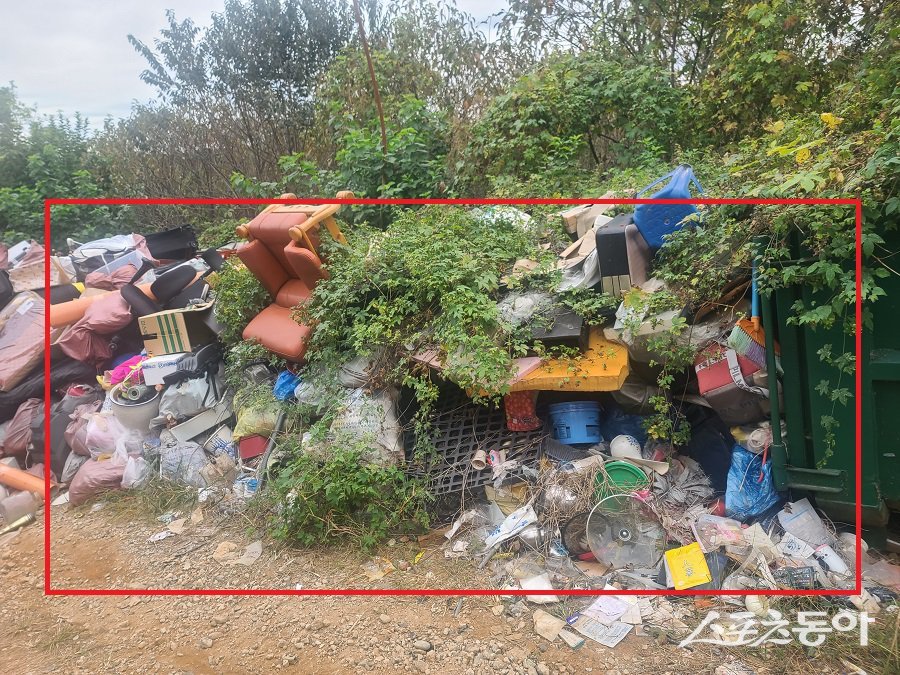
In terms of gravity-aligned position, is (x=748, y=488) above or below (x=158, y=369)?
below

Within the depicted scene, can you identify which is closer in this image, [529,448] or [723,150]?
[529,448]

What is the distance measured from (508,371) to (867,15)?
483 centimetres

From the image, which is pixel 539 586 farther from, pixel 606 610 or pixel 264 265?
pixel 264 265

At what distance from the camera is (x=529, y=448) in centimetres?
353

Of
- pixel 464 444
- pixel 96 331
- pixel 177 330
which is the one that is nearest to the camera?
pixel 464 444

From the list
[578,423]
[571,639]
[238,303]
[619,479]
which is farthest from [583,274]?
[238,303]

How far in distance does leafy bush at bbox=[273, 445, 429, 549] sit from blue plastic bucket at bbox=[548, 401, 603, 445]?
0.86 m

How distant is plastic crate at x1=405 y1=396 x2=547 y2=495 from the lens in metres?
3.52

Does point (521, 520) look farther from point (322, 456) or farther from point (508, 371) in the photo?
point (322, 456)

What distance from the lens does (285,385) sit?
430 centimetres

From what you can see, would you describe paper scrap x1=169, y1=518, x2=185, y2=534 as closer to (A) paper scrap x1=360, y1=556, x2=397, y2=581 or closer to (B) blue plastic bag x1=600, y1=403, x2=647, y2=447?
(A) paper scrap x1=360, y1=556, x2=397, y2=581

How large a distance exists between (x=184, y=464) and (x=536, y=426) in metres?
2.48

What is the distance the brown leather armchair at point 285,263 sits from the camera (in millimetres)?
4211

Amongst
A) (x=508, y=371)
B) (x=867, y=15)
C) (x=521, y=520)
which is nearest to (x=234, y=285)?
(x=508, y=371)
